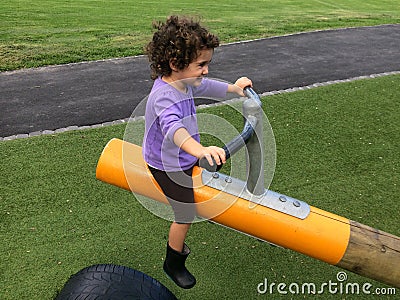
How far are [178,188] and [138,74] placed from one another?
558 centimetres

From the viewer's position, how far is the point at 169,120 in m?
2.50

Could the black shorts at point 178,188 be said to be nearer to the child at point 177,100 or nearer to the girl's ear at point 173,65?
the child at point 177,100

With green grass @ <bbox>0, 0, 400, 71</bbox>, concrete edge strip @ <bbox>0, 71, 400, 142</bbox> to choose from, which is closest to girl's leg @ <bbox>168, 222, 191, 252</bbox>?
concrete edge strip @ <bbox>0, 71, 400, 142</bbox>

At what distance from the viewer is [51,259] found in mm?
3688

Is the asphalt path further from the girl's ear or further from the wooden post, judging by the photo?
the wooden post

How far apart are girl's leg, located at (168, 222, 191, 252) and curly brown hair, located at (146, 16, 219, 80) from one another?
3.24 feet

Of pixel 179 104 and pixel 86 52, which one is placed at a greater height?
pixel 179 104

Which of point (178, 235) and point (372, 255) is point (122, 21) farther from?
point (372, 255)

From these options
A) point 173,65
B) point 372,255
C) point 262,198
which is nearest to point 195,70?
point 173,65

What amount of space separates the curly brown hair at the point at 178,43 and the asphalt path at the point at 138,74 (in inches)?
140

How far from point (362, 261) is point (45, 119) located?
4.55 meters

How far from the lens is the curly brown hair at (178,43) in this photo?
2574mm

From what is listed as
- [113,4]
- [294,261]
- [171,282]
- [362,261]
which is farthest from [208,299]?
[113,4]

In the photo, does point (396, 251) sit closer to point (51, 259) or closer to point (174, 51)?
point (174, 51)
